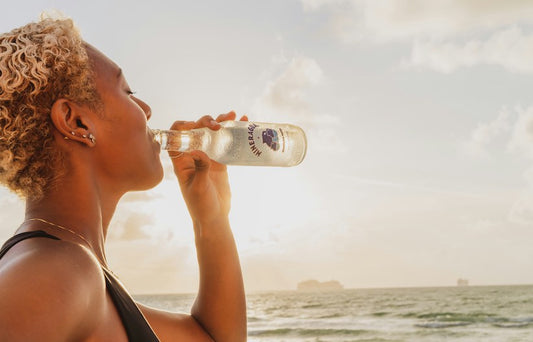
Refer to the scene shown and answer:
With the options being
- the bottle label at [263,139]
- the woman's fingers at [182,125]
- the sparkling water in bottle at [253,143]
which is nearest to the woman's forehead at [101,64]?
the woman's fingers at [182,125]

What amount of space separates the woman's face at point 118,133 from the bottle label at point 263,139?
114 centimetres

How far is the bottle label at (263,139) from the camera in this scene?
2721 millimetres

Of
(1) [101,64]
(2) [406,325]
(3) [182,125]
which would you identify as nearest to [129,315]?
(1) [101,64]

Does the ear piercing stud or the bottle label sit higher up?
the bottle label

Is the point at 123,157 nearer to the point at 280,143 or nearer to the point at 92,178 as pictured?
the point at 92,178

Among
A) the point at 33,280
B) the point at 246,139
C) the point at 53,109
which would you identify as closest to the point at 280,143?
the point at 246,139

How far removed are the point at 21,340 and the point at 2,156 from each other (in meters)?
0.60

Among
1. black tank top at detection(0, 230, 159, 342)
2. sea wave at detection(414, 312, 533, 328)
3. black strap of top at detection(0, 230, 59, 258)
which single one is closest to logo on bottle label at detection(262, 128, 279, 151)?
black tank top at detection(0, 230, 159, 342)

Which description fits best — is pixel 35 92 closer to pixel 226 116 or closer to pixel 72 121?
pixel 72 121

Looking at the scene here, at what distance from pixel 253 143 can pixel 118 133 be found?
4.25 feet

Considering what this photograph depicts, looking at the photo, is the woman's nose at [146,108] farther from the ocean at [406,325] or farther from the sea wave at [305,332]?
the sea wave at [305,332]

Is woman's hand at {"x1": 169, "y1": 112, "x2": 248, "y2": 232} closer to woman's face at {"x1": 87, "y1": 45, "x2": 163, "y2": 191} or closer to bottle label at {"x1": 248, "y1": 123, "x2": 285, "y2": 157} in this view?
bottle label at {"x1": 248, "y1": 123, "x2": 285, "y2": 157}

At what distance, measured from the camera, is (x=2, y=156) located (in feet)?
4.52

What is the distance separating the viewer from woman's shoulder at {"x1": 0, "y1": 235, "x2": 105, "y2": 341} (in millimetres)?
923
